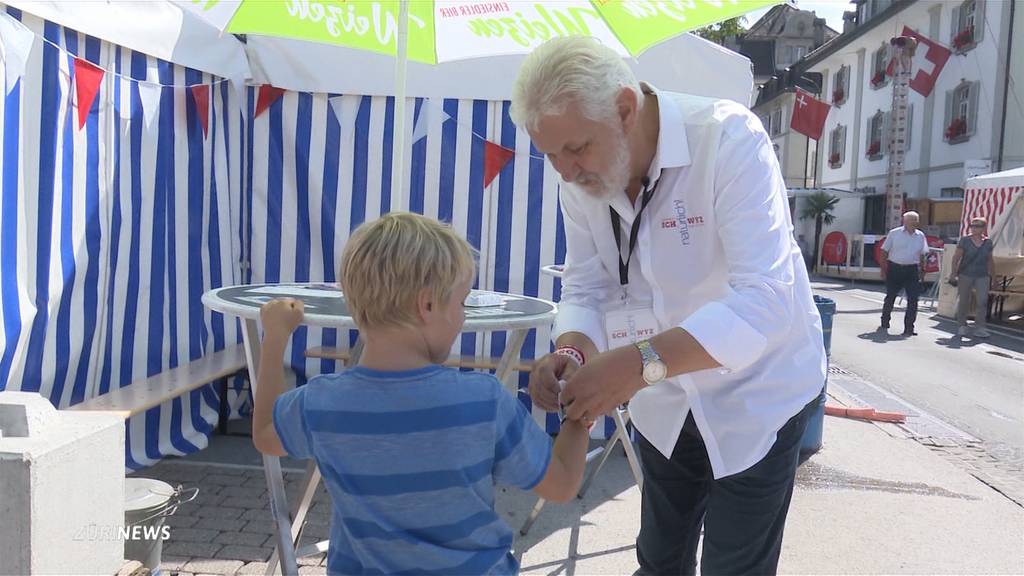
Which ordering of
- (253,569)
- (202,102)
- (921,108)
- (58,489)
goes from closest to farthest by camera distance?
(58,489) → (253,569) → (202,102) → (921,108)

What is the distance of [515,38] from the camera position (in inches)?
144

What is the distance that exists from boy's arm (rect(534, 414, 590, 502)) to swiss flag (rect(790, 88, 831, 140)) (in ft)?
85.9

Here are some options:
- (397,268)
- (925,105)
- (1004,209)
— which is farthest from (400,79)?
(925,105)

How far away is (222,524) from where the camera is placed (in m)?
3.79

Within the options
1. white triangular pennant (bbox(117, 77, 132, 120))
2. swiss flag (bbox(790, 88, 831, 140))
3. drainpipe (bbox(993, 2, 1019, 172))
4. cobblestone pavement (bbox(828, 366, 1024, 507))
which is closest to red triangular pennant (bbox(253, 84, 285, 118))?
white triangular pennant (bbox(117, 77, 132, 120))

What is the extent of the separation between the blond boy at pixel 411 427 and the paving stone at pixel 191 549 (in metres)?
2.25

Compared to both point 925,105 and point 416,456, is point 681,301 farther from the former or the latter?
→ point 925,105

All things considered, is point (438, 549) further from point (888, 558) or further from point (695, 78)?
point (695, 78)

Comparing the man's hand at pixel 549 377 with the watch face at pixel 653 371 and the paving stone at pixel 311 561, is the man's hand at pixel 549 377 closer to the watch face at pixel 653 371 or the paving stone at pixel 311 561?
the watch face at pixel 653 371

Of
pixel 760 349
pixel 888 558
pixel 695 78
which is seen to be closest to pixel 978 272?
pixel 695 78

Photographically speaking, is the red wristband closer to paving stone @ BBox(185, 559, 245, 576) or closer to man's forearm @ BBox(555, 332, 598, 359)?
man's forearm @ BBox(555, 332, 598, 359)

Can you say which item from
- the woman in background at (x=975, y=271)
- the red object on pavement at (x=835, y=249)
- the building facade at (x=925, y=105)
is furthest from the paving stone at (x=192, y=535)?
the red object on pavement at (x=835, y=249)

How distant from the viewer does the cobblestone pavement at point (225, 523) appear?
11.1 ft

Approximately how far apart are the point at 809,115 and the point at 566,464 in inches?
1043
